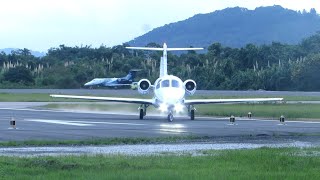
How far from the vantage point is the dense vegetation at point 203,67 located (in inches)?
4050

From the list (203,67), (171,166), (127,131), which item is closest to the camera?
(171,166)

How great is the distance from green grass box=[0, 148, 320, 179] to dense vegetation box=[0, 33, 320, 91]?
257ft

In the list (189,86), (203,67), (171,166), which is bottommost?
(171,166)

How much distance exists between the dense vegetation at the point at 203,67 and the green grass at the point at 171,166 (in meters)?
78.3

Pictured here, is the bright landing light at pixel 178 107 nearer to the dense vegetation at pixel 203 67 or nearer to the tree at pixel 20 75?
the dense vegetation at pixel 203 67

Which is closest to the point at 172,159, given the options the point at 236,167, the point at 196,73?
the point at 236,167

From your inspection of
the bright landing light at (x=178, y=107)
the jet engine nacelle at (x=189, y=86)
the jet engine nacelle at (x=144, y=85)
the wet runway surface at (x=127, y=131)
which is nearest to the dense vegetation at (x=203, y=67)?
the jet engine nacelle at (x=189, y=86)

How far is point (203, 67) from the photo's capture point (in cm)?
11525

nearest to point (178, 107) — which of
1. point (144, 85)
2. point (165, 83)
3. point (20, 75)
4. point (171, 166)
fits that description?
point (165, 83)

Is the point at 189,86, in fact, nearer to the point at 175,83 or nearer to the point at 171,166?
the point at 175,83

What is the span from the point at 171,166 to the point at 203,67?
9697 cm

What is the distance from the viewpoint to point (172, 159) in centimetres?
2028

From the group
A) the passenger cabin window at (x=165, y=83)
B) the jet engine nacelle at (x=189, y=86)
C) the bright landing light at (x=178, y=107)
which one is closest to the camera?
the bright landing light at (x=178, y=107)

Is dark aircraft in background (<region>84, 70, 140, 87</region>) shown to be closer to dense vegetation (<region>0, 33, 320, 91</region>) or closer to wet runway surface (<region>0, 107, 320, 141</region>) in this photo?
dense vegetation (<region>0, 33, 320, 91</region>)
